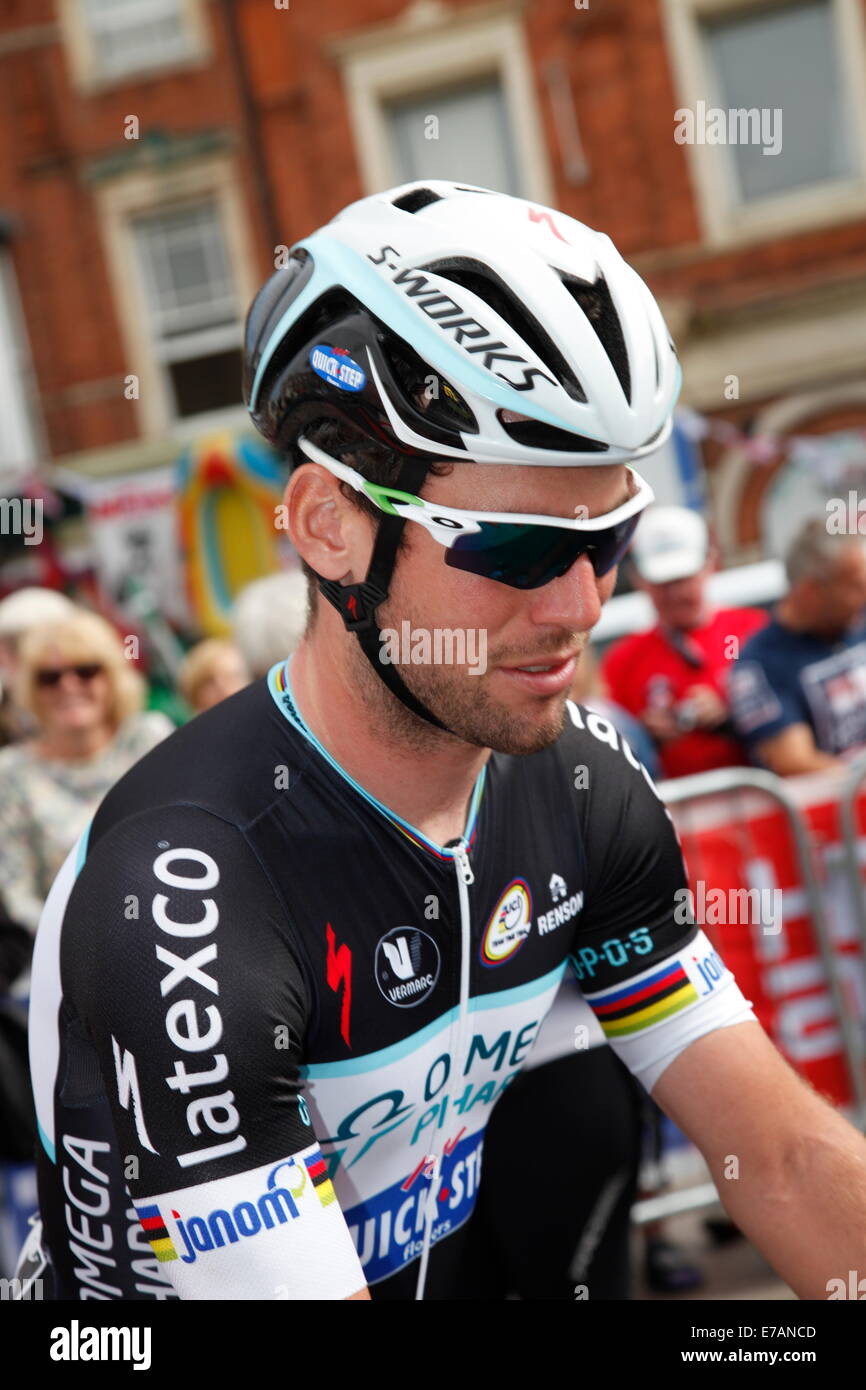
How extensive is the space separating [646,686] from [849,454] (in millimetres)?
10230

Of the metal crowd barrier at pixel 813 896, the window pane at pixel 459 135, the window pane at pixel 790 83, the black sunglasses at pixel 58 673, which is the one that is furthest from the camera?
the window pane at pixel 459 135

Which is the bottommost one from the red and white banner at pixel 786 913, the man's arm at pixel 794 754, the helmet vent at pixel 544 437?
the red and white banner at pixel 786 913

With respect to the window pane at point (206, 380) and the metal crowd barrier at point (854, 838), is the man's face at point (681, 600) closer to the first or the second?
the metal crowd barrier at point (854, 838)

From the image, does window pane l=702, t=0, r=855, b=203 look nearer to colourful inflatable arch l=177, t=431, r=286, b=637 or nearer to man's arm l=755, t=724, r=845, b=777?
colourful inflatable arch l=177, t=431, r=286, b=637

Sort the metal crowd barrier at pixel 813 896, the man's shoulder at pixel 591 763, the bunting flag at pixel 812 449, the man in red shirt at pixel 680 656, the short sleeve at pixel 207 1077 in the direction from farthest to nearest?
the bunting flag at pixel 812 449, the man in red shirt at pixel 680 656, the metal crowd barrier at pixel 813 896, the man's shoulder at pixel 591 763, the short sleeve at pixel 207 1077

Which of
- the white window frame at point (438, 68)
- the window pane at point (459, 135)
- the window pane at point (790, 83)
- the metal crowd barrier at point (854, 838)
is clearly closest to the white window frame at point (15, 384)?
the white window frame at point (438, 68)

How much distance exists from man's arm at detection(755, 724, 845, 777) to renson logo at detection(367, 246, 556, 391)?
341 cm

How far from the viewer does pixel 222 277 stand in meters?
16.8

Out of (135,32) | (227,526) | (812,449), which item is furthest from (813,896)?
(135,32)

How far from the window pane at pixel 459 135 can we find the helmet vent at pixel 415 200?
14406 mm

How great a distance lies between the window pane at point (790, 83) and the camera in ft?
49.2

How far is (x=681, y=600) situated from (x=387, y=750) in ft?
12.4

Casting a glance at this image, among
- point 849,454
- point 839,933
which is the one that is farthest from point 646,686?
point 849,454

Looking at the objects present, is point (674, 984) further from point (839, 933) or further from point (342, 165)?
point (342, 165)
